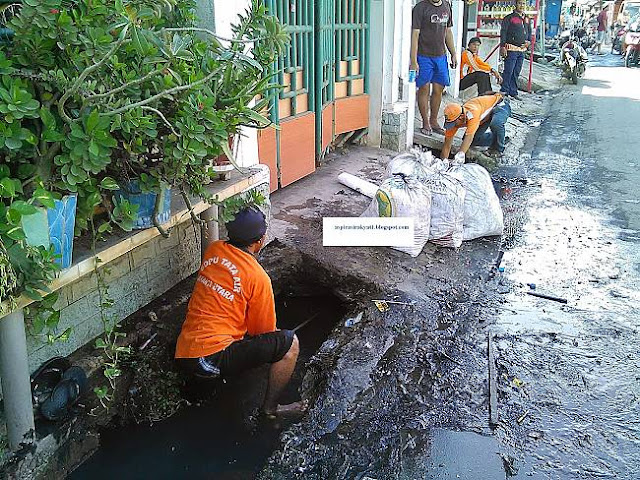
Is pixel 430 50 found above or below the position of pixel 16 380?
above

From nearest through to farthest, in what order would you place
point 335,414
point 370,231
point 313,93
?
1. point 335,414
2. point 370,231
3. point 313,93

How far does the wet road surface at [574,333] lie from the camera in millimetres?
3287

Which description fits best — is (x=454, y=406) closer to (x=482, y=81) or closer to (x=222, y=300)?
(x=222, y=300)

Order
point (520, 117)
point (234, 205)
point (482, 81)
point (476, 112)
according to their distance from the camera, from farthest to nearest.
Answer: point (520, 117) → point (482, 81) → point (476, 112) → point (234, 205)

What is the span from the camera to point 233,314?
3.67m

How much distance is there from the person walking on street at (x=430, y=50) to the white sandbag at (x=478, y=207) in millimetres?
3262

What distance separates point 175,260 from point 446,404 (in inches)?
81.9

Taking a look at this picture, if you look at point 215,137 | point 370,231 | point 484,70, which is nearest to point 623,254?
point 370,231

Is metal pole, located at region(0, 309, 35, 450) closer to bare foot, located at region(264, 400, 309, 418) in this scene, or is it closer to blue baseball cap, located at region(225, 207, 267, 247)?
blue baseball cap, located at region(225, 207, 267, 247)

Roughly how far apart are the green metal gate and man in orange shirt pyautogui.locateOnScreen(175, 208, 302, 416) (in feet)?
6.50

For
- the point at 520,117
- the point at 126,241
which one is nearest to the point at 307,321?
the point at 126,241

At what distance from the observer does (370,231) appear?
537 centimetres

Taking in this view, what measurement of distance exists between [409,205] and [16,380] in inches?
134

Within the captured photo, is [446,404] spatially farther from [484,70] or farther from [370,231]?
[484,70]
